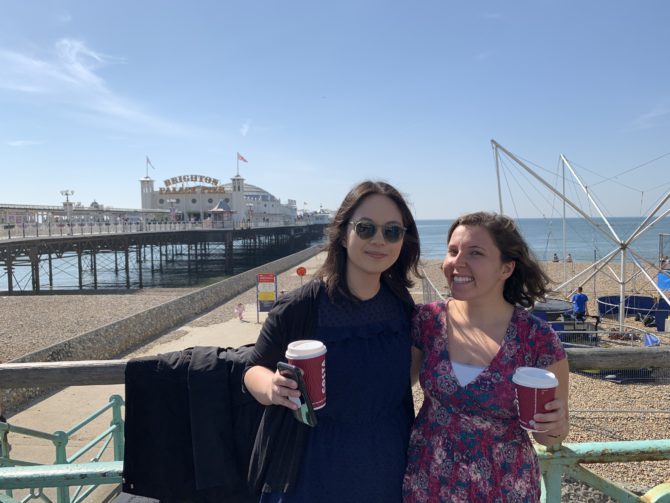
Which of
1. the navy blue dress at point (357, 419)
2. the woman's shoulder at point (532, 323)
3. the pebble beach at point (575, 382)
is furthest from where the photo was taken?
the pebble beach at point (575, 382)

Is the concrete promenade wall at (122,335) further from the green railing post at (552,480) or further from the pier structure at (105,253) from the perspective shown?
the green railing post at (552,480)

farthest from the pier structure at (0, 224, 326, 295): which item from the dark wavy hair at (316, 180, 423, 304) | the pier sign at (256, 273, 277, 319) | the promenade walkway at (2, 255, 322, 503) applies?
the dark wavy hair at (316, 180, 423, 304)

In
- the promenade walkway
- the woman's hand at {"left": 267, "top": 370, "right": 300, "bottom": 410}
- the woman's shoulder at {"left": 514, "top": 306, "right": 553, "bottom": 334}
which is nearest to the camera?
the woman's hand at {"left": 267, "top": 370, "right": 300, "bottom": 410}

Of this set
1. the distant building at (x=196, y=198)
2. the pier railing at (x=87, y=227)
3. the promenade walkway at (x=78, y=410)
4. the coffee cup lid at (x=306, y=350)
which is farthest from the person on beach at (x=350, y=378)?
the distant building at (x=196, y=198)

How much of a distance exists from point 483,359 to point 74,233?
37.6 m

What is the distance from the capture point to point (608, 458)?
2004 mm

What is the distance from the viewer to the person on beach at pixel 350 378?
1734mm

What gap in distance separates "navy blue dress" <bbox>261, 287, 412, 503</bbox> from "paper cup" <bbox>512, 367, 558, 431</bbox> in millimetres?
425

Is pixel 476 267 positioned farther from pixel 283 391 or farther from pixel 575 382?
pixel 575 382

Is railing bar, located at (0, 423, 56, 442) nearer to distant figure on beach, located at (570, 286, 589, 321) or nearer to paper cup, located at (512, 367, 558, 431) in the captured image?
paper cup, located at (512, 367, 558, 431)

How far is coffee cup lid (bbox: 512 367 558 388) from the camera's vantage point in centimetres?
158

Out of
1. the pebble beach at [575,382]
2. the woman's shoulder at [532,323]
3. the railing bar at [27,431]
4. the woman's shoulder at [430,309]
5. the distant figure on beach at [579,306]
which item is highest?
the woman's shoulder at [430,309]

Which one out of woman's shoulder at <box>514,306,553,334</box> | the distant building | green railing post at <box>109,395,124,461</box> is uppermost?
the distant building

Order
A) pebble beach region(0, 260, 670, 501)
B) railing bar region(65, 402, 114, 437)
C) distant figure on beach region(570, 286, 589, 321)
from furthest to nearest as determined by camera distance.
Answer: distant figure on beach region(570, 286, 589, 321)
pebble beach region(0, 260, 670, 501)
railing bar region(65, 402, 114, 437)
